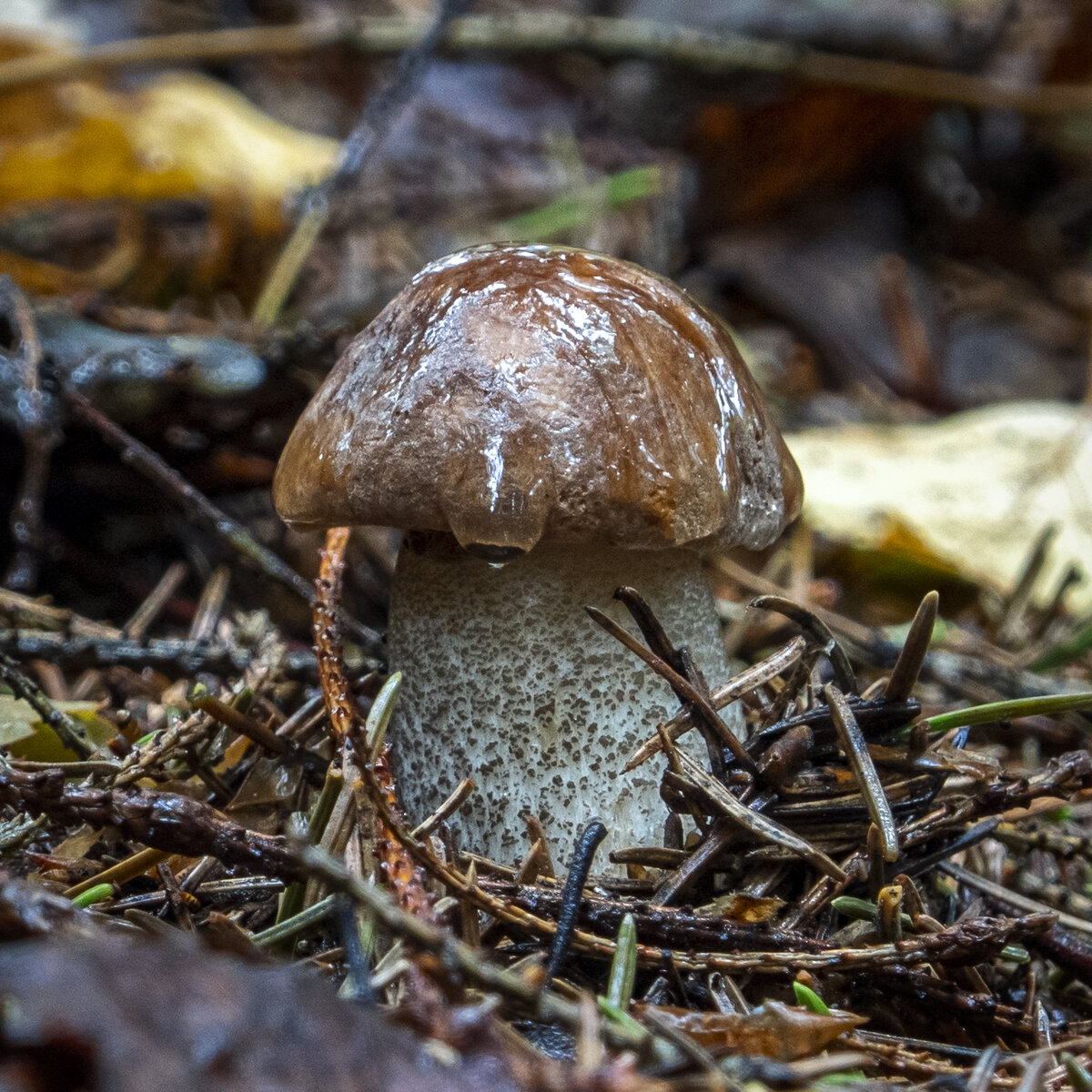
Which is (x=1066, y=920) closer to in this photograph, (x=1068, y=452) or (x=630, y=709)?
(x=630, y=709)

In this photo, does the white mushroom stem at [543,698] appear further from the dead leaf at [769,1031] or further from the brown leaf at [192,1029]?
the brown leaf at [192,1029]

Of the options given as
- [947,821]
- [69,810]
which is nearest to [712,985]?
[947,821]

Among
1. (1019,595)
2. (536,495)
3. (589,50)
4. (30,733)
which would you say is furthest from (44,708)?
(589,50)

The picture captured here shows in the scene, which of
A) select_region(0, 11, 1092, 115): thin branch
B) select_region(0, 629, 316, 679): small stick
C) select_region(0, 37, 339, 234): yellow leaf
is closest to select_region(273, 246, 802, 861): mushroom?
select_region(0, 629, 316, 679): small stick

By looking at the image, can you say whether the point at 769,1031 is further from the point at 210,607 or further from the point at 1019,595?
the point at 1019,595

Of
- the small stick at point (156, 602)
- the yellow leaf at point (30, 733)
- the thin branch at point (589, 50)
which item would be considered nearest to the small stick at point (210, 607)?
the small stick at point (156, 602)
